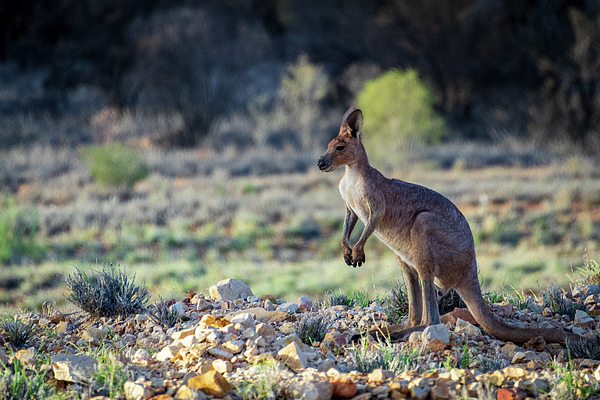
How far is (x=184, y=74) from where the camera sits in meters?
29.2

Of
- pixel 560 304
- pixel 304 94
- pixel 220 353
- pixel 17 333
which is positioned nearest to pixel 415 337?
pixel 220 353

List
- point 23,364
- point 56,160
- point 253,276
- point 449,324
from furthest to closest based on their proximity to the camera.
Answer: point 56,160
point 253,276
point 449,324
point 23,364

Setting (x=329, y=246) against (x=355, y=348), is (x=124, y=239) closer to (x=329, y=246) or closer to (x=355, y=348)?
(x=329, y=246)

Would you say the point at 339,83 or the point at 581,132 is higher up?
the point at 339,83

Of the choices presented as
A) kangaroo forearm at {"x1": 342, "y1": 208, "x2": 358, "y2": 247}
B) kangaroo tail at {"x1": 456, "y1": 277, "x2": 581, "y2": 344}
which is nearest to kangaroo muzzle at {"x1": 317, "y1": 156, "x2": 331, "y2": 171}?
kangaroo forearm at {"x1": 342, "y1": 208, "x2": 358, "y2": 247}

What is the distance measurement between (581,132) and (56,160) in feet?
67.3

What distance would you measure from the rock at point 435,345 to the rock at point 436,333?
0.03 metres

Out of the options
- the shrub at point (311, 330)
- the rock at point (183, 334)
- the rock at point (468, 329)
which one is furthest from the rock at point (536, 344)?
the rock at point (183, 334)

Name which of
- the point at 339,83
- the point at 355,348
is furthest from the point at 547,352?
the point at 339,83

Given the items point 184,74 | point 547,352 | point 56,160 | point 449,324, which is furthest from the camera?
point 184,74

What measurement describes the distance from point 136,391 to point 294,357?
1.01 metres

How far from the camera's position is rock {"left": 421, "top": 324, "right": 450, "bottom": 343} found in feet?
13.7

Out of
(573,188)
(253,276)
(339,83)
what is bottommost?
(253,276)

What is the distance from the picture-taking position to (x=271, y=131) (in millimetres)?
26172
